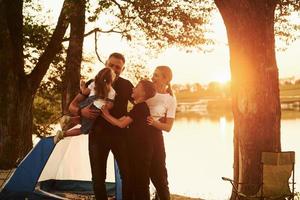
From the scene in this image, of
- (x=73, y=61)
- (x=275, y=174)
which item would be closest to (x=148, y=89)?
(x=275, y=174)

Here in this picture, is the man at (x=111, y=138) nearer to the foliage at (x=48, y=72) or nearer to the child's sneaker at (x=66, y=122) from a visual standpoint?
the child's sneaker at (x=66, y=122)

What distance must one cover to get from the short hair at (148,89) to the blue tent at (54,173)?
79.2 inches

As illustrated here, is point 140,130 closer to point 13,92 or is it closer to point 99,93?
point 99,93

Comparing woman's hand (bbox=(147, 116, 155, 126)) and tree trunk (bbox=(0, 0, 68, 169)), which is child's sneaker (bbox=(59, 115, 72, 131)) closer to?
woman's hand (bbox=(147, 116, 155, 126))

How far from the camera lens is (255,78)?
7.03 metres

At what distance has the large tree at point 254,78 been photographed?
23.0 feet

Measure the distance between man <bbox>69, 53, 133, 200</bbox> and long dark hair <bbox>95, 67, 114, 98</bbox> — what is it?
0.66ft

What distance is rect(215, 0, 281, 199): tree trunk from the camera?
23.0 ft

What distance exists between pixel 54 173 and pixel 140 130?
11.4 ft

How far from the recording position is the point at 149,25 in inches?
550

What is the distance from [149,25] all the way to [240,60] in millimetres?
7060

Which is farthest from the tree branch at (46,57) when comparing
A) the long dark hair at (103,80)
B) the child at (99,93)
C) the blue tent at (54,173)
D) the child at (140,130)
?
the child at (140,130)

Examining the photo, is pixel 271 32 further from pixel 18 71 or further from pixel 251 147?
pixel 18 71

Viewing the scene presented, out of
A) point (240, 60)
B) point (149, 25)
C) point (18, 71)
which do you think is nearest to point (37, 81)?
point (18, 71)
